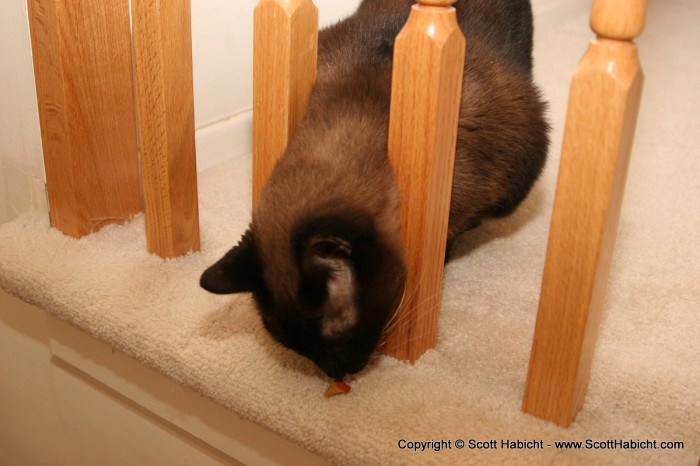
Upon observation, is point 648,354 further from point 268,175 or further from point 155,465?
point 155,465

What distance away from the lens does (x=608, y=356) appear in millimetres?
1240


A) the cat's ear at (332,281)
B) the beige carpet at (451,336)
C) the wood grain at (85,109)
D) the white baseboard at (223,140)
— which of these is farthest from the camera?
the white baseboard at (223,140)

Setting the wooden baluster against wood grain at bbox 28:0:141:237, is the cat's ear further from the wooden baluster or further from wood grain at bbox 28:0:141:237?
wood grain at bbox 28:0:141:237

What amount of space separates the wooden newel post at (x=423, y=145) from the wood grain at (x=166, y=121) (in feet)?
1.40

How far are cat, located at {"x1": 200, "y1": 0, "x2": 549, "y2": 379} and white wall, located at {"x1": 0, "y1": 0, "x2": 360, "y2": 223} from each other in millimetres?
518

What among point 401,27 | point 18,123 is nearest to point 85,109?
point 18,123

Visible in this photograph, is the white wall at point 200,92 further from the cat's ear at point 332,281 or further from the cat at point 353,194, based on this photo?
the cat's ear at point 332,281

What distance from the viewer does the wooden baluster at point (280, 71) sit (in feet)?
3.70

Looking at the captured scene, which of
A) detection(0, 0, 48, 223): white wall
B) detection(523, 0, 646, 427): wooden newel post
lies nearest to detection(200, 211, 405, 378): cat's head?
detection(523, 0, 646, 427): wooden newel post

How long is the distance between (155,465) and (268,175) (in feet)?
2.05

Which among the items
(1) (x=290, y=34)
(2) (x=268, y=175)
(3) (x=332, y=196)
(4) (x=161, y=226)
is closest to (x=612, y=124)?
(3) (x=332, y=196)

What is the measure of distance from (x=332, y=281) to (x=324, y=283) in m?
0.01

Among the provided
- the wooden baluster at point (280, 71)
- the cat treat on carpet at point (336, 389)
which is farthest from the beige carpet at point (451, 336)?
the wooden baluster at point (280, 71)

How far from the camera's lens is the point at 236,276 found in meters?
1.09
